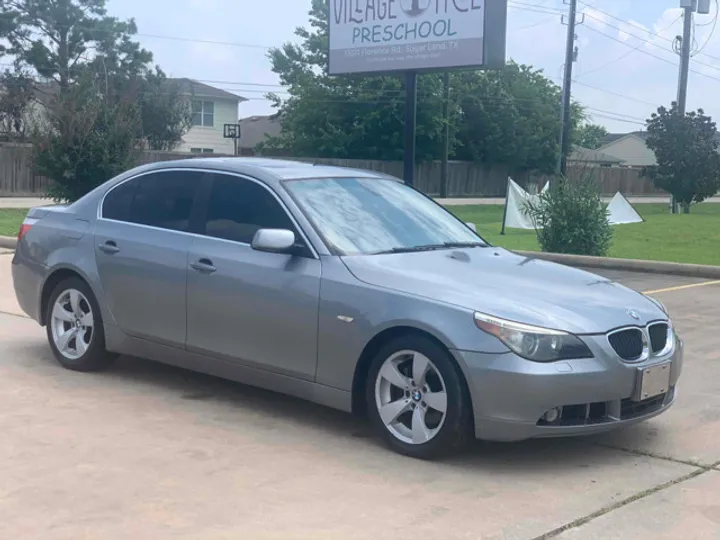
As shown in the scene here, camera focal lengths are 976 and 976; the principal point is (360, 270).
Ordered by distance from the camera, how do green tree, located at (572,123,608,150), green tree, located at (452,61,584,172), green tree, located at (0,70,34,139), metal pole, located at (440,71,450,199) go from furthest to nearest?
1. green tree, located at (572,123,608,150)
2. green tree, located at (452,61,584,172)
3. metal pole, located at (440,71,450,199)
4. green tree, located at (0,70,34,139)

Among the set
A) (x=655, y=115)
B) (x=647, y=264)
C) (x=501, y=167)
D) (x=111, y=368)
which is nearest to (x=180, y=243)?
(x=111, y=368)

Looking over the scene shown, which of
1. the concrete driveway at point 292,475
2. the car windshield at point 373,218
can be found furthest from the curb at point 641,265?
the car windshield at point 373,218

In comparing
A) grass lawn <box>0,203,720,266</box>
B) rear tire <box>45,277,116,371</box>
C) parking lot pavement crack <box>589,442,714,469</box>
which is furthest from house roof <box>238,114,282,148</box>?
parking lot pavement crack <box>589,442,714,469</box>

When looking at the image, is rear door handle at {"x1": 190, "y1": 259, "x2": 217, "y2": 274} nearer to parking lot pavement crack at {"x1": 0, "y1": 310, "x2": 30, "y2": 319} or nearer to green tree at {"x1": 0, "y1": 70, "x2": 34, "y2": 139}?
parking lot pavement crack at {"x1": 0, "y1": 310, "x2": 30, "y2": 319}

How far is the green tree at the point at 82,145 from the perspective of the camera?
21.7m

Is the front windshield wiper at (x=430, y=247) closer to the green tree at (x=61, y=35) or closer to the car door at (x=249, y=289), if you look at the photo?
the car door at (x=249, y=289)

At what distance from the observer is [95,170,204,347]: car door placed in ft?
20.6

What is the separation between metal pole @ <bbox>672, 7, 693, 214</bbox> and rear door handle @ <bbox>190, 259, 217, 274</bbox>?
3210 cm

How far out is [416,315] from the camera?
5.06m

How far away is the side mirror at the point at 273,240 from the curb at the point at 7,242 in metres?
Answer: 12.2

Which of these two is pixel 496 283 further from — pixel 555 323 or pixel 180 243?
pixel 180 243

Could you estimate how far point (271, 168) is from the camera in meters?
6.32

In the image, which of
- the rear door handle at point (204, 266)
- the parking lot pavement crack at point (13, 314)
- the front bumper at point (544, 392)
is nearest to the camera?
the front bumper at point (544, 392)

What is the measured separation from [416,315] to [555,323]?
0.71 metres
